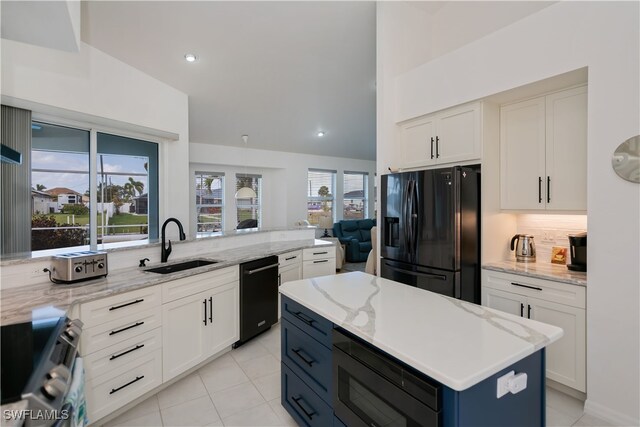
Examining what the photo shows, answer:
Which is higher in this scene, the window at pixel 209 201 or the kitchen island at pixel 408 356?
the window at pixel 209 201

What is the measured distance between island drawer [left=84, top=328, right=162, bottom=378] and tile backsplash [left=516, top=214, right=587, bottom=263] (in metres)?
3.26

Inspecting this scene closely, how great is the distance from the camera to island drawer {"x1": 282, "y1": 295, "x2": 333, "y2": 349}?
5.23 ft

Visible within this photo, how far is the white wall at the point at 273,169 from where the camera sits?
6.32 meters

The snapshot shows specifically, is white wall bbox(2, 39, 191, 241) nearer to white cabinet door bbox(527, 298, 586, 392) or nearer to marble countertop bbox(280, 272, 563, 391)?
marble countertop bbox(280, 272, 563, 391)

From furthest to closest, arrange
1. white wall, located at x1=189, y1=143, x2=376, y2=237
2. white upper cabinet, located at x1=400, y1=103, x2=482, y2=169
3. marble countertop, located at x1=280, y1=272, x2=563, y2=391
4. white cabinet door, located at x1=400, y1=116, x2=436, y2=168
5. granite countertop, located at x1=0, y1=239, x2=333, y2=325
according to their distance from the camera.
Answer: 1. white wall, located at x1=189, y1=143, x2=376, y2=237
2. white cabinet door, located at x1=400, y1=116, x2=436, y2=168
3. white upper cabinet, located at x1=400, y1=103, x2=482, y2=169
4. granite countertop, located at x1=0, y1=239, x2=333, y2=325
5. marble countertop, located at x1=280, y1=272, x2=563, y2=391

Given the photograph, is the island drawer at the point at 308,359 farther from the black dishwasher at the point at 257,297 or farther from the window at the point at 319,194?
the window at the point at 319,194

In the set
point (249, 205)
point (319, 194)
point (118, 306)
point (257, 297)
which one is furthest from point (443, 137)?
point (319, 194)

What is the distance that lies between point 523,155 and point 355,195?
244 inches

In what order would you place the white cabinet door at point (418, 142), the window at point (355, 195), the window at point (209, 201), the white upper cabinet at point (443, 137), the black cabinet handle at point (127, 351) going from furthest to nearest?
the window at point (355, 195) < the window at point (209, 201) < the white cabinet door at point (418, 142) < the white upper cabinet at point (443, 137) < the black cabinet handle at point (127, 351)

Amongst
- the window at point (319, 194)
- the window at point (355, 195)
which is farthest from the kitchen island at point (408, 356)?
the window at point (355, 195)

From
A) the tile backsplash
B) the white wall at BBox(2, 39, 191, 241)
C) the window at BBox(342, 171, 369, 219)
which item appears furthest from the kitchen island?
the window at BBox(342, 171, 369, 219)

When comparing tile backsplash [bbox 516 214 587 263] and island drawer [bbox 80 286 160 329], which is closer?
island drawer [bbox 80 286 160 329]

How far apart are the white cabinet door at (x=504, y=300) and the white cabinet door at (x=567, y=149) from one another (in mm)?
798

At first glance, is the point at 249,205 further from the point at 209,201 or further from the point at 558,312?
the point at 558,312
